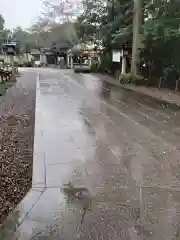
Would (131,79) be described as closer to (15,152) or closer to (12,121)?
(12,121)

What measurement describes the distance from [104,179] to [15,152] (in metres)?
2.33

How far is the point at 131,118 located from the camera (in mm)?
9539

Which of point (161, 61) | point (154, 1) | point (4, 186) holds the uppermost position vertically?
A: point (154, 1)

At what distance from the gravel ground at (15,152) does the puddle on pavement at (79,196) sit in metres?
0.58

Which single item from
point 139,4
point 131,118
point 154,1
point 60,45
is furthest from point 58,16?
point 131,118

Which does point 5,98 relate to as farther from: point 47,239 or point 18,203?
point 47,239

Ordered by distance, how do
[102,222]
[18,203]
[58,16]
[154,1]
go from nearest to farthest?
[102,222]
[18,203]
[154,1]
[58,16]

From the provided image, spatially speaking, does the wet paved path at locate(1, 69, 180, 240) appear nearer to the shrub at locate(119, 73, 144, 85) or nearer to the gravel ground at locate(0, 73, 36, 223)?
the gravel ground at locate(0, 73, 36, 223)

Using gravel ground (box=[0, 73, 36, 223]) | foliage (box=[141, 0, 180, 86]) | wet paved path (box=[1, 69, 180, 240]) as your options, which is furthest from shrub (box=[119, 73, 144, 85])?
wet paved path (box=[1, 69, 180, 240])

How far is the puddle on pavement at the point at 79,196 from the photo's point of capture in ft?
12.5

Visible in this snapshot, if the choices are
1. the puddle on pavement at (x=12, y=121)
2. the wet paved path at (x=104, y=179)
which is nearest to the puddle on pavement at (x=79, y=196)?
the wet paved path at (x=104, y=179)

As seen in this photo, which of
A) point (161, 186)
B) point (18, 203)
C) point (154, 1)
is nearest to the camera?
point (18, 203)

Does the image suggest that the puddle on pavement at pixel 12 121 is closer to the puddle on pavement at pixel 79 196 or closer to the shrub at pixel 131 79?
the puddle on pavement at pixel 79 196

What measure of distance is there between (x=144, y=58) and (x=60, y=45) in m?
33.5
